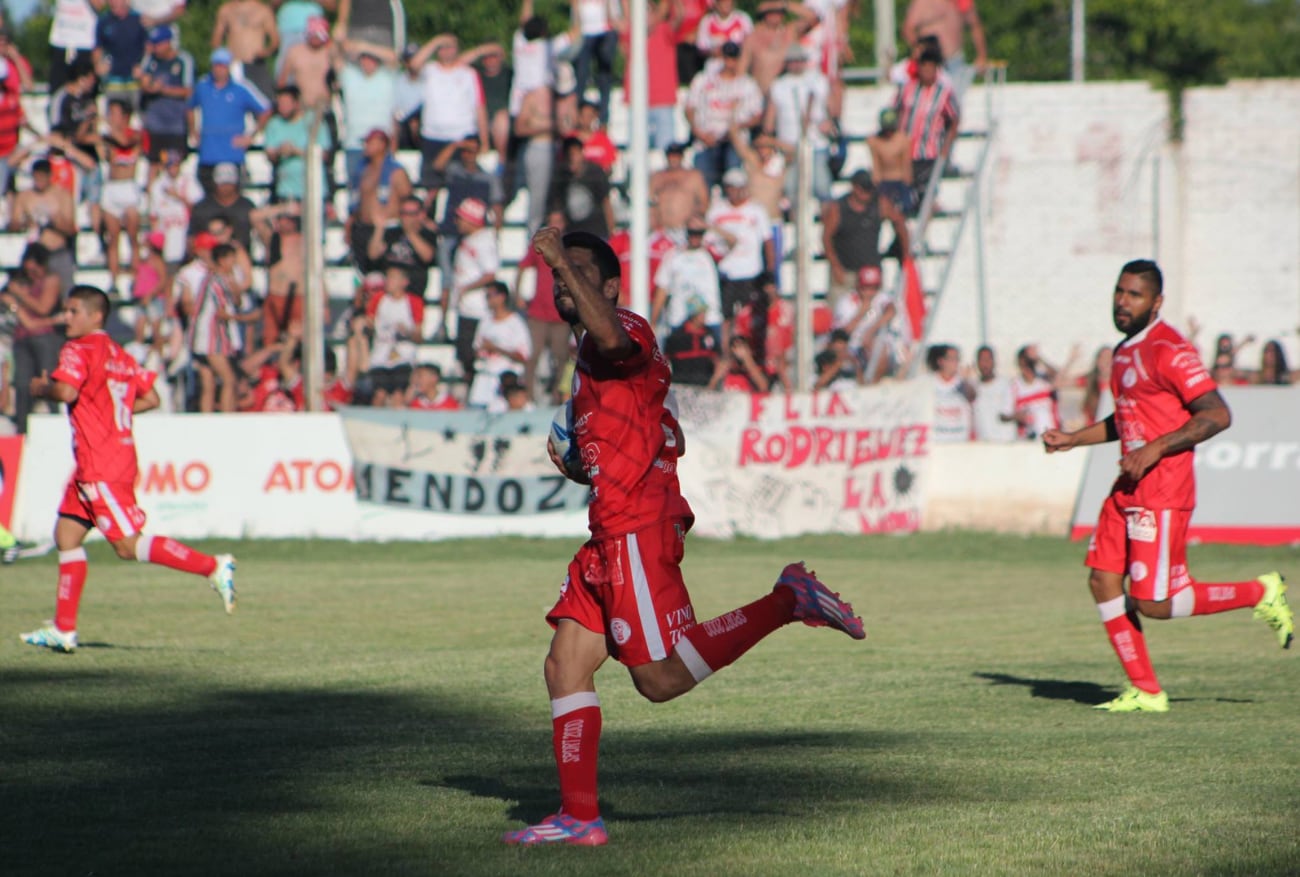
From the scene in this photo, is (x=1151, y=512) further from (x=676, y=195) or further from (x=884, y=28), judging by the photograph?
(x=884, y=28)

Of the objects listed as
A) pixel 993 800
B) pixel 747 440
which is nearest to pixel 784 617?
pixel 993 800

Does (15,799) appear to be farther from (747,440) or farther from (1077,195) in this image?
(1077,195)

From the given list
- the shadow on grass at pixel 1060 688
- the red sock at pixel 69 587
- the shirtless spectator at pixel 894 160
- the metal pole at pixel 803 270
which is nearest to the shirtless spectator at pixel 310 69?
the metal pole at pixel 803 270

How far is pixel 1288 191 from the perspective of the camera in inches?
1184

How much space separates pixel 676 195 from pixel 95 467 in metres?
10.0

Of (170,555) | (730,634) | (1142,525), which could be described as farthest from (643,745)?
(170,555)

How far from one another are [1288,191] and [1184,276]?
2292mm

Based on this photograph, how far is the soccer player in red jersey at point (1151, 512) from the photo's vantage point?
324 inches

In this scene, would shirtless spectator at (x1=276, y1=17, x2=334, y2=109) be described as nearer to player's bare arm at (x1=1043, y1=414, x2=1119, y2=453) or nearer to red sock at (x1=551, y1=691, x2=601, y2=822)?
player's bare arm at (x1=1043, y1=414, x2=1119, y2=453)

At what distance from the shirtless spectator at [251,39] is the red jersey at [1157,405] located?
48.7 ft

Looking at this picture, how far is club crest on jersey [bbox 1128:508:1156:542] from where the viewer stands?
8250mm

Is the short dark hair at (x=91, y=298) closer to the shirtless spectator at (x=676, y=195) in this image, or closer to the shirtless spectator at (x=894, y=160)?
the shirtless spectator at (x=676, y=195)

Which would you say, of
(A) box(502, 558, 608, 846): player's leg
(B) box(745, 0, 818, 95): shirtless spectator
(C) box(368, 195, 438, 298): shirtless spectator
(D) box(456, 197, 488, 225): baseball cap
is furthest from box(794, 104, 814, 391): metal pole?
(A) box(502, 558, 608, 846): player's leg

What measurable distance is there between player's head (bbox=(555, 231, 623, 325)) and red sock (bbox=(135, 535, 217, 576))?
5528 millimetres
